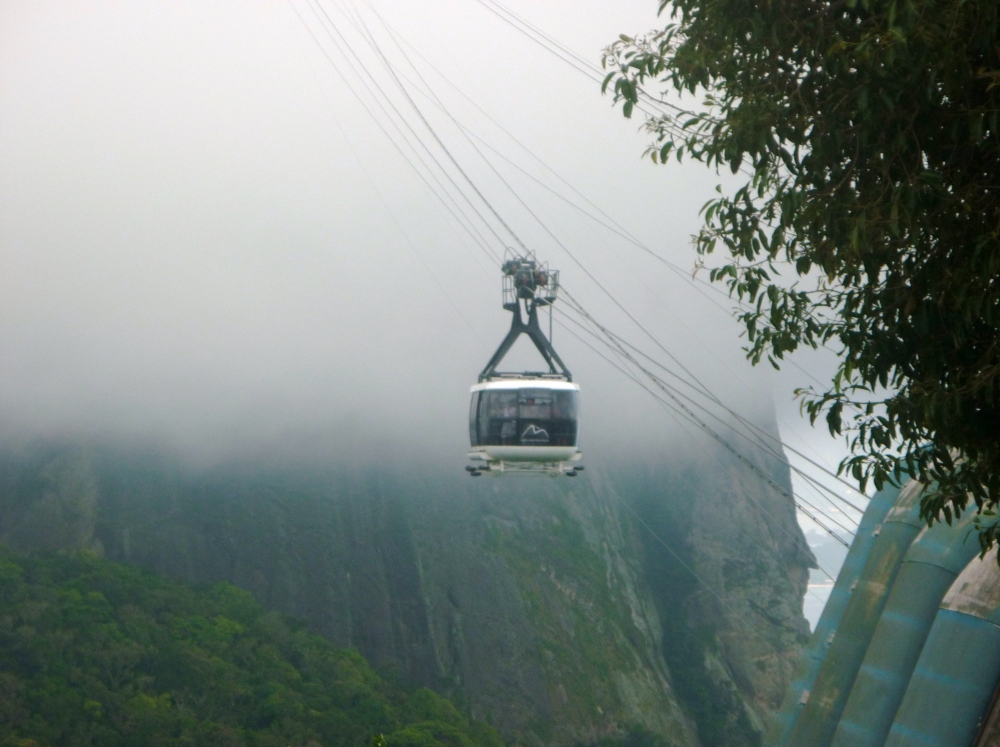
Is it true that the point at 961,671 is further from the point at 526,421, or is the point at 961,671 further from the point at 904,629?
the point at 526,421

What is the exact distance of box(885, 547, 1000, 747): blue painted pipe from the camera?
569 inches

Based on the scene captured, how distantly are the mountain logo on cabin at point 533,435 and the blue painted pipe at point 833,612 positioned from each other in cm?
719

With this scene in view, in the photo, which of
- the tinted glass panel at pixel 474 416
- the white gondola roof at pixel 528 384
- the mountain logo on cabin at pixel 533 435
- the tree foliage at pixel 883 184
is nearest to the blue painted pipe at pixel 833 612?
the white gondola roof at pixel 528 384

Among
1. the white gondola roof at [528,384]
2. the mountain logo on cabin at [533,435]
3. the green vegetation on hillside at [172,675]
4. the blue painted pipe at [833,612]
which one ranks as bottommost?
the green vegetation on hillside at [172,675]

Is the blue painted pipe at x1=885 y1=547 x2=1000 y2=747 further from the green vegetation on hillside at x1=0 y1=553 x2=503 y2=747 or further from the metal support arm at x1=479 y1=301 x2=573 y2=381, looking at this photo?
the green vegetation on hillside at x1=0 y1=553 x2=503 y2=747

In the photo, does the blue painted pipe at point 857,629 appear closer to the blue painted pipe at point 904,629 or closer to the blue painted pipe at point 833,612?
the blue painted pipe at point 833,612

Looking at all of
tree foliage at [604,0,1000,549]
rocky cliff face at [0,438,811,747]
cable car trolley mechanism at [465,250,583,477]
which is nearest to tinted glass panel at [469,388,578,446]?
cable car trolley mechanism at [465,250,583,477]

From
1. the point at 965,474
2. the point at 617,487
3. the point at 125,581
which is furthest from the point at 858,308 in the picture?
the point at 617,487

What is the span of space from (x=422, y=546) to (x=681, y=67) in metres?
77.1

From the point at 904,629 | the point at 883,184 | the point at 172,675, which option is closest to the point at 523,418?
the point at 904,629

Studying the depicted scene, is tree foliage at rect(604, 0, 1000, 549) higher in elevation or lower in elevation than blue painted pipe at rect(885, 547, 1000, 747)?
higher

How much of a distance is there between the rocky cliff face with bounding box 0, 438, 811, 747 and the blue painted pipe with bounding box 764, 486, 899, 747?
50296 mm

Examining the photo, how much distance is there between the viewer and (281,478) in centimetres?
8750

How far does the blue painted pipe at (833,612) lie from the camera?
22.2m
